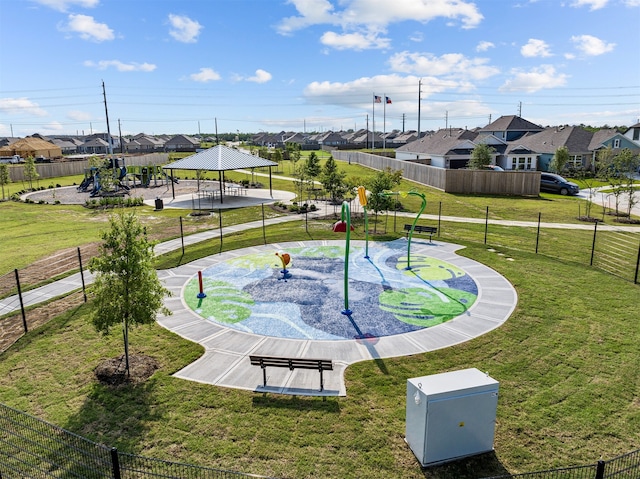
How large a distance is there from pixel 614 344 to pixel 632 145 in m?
66.7

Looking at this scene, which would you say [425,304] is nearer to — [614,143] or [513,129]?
[614,143]

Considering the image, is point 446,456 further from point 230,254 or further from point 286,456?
point 230,254

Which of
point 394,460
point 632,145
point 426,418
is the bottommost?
point 394,460

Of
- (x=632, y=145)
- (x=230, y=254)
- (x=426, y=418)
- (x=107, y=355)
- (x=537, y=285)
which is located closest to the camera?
(x=426, y=418)

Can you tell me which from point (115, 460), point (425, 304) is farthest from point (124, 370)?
point (425, 304)

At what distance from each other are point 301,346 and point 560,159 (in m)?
54.9

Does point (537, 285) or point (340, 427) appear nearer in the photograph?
point (340, 427)

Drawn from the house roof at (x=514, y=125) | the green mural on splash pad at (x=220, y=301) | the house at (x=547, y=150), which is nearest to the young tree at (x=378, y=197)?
the green mural on splash pad at (x=220, y=301)

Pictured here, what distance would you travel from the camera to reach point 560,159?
56188mm

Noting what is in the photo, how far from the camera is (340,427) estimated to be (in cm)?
962

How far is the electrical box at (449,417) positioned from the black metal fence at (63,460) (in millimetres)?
3496

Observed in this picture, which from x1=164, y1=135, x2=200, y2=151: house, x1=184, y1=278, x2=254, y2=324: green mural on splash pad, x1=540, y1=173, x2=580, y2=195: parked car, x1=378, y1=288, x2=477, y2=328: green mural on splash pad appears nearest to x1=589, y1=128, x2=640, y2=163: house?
x1=540, y1=173, x2=580, y2=195: parked car

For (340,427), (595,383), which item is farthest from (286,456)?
(595,383)

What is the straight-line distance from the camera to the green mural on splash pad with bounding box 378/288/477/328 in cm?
1566
